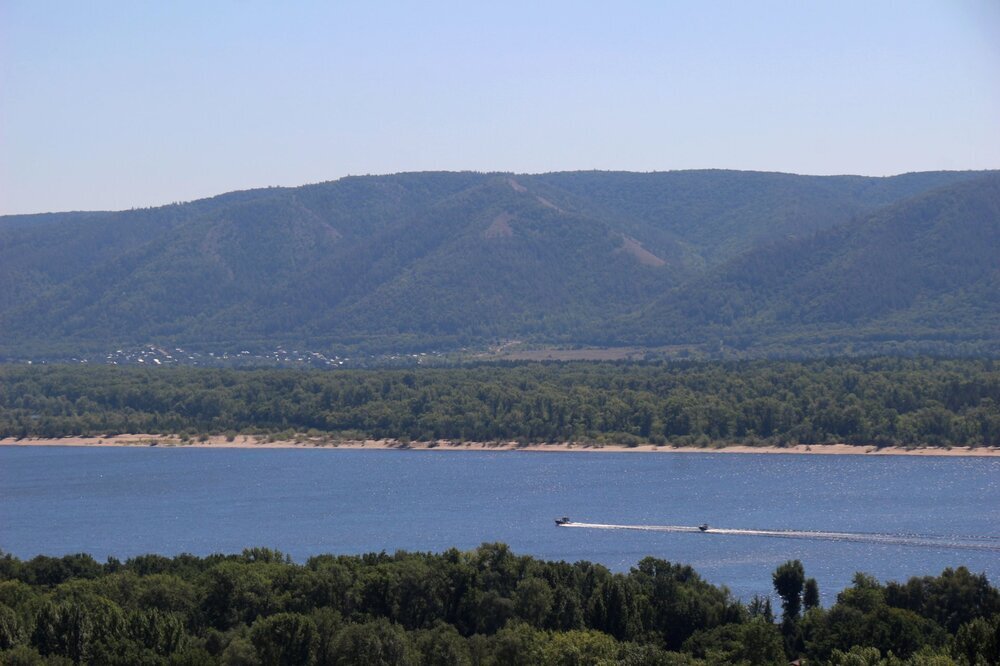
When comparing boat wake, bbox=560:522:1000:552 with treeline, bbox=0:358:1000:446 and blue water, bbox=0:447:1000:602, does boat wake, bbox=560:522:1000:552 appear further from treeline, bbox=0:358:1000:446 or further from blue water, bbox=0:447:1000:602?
treeline, bbox=0:358:1000:446

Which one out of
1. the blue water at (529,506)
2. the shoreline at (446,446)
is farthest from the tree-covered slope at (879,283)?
the blue water at (529,506)

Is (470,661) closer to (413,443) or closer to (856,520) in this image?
(856,520)

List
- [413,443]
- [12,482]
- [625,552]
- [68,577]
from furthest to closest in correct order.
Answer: [413,443]
[12,482]
[625,552]
[68,577]

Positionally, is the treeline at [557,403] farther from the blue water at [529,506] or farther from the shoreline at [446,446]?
the blue water at [529,506]

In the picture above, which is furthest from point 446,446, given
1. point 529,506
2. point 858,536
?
point 858,536

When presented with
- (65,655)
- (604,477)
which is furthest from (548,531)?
(65,655)

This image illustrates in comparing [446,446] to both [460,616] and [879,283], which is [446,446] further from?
[879,283]

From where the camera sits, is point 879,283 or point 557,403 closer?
point 557,403
